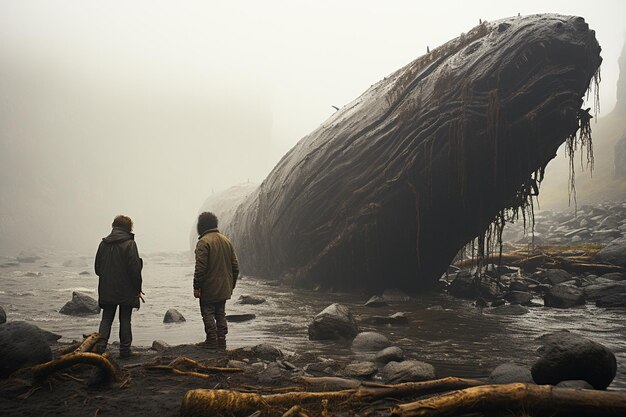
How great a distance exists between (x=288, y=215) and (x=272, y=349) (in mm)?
7640

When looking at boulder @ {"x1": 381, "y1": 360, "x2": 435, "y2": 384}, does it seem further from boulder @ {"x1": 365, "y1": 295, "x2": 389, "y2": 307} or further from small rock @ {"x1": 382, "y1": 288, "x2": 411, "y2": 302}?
small rock @ {"x1": 382, "y1": 288, "x2": 411, "y2": 302}

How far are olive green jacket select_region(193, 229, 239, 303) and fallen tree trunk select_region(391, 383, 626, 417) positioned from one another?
353cm

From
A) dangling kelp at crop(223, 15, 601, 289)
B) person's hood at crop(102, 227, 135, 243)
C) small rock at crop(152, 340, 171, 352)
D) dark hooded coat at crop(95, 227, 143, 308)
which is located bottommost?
small rock at crop(152, 340, 171, 352)

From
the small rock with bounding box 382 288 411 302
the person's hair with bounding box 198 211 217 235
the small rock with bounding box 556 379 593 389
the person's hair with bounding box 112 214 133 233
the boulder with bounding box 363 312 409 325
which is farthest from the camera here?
the small rock with bounding box 382 288 411 302

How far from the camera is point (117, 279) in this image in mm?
5418

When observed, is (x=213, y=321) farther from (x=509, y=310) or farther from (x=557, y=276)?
(x=557, y=276)

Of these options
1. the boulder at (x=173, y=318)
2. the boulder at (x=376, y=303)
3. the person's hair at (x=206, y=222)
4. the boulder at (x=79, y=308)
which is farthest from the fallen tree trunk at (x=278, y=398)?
the boulder at (x=79, y=308)

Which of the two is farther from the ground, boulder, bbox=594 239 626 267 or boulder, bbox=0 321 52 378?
boulder, bbox=594 239 626 267

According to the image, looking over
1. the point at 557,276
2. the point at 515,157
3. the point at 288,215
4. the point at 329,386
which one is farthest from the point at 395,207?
the point at 329,386

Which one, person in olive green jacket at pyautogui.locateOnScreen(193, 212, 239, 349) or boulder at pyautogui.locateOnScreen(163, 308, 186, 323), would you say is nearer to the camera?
person in olive green jacket at pyautogui.locateOnScreen(193, 212, 239, 349)

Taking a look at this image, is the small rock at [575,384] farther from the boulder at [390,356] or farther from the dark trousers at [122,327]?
the dark trousers at [122,327]

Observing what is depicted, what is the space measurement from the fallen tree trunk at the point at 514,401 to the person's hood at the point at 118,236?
4083 millimetres

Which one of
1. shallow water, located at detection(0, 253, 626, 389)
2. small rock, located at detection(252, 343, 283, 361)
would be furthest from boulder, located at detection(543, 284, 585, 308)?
small rock, located at detection(252, 343, 283, 361)

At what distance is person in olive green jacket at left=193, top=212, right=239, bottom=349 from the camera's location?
5.77m
